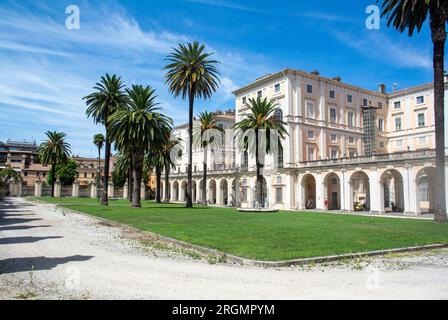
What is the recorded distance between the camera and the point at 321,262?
36.1 ft

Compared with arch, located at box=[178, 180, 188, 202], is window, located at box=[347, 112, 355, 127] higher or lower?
higher

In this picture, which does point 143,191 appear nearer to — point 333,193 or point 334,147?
point 334,147

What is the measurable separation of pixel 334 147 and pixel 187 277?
52434 millimetres

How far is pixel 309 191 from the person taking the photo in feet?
177

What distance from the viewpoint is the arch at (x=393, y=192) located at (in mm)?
47862

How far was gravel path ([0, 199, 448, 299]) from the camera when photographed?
7.26 m

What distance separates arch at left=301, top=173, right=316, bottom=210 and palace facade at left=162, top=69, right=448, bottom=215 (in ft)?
0.49

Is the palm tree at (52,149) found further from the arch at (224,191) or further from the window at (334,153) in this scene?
the window at (334,153)

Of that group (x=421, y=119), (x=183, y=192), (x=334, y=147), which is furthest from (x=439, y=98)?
(x=183, y=192)

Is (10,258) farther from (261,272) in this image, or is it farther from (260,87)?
(260,87)

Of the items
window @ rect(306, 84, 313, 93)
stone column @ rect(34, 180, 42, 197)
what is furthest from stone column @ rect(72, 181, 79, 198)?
window @ rect(306, 84, 313, 93)

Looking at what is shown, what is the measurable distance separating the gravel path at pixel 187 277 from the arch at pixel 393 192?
37757 mm

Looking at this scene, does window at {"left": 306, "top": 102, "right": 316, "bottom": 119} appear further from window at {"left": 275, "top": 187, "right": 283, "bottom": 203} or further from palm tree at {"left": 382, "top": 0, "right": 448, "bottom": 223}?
palm tree at {"left": 382, "top": 0, "right": 448, "bottom": 223}
